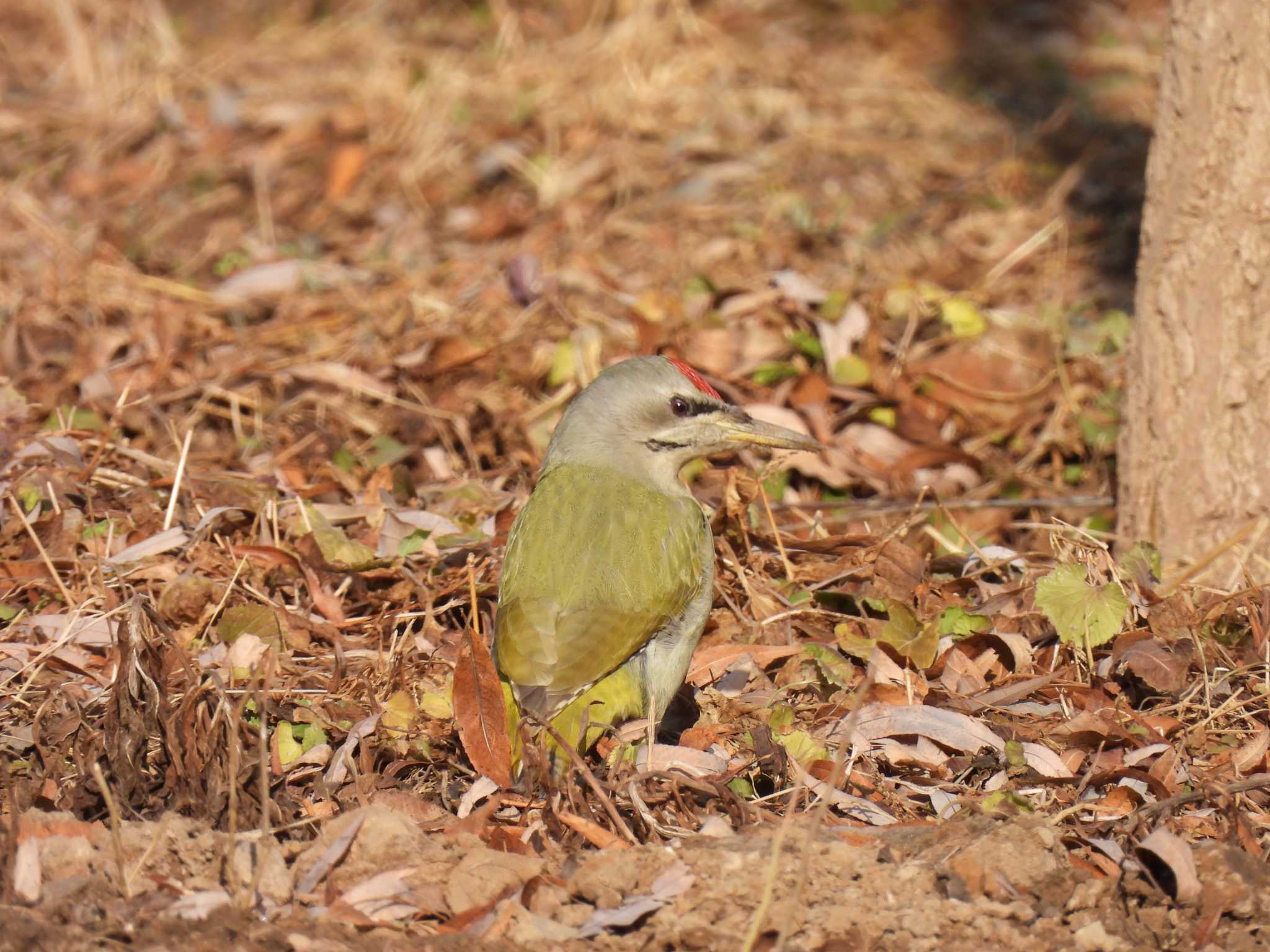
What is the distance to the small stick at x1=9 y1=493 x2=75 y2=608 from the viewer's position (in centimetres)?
421

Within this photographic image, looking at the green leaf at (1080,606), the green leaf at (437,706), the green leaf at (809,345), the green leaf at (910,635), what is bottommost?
the green leaf at (437,706)

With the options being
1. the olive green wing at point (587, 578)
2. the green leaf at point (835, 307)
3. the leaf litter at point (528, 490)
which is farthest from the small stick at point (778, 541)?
the green leaf at point (835, 307)

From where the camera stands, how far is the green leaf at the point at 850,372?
5.56m

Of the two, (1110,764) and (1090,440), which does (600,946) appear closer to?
(1110,764)

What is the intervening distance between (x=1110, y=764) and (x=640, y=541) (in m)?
1.43

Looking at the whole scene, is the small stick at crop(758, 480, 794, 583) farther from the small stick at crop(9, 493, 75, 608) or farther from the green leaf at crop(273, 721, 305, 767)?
the small stick at crop(9, 493, 75, 608)

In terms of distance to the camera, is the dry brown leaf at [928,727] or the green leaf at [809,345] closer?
the dry brown leaf at [928,727]

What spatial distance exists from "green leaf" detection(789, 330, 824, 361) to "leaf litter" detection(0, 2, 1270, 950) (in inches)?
1.0

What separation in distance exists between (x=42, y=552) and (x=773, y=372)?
9.37 feet

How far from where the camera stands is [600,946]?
2912 millimetres

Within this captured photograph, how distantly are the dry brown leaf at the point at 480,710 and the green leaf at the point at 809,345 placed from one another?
8.14 feet

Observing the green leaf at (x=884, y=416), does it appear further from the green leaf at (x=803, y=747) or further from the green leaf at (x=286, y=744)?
the green leaf at (x=286, y=744)

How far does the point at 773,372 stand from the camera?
18.5 feet

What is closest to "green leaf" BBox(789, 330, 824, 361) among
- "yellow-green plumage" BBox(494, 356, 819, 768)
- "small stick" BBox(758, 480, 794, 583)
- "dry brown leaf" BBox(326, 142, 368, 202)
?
"small stick" BBox(758, 480, 794, 583)
